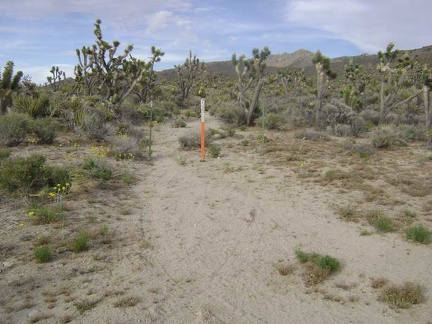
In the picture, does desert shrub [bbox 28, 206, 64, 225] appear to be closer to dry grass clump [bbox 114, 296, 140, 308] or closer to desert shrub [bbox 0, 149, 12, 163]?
dry grass clump [bbox 114, 296, 140, 308]

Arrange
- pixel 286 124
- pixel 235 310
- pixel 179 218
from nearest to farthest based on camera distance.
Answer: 1. pixel 235 310
2. pixel 179 218
3. pixel 286 124

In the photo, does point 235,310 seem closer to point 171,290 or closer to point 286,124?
point 171,290

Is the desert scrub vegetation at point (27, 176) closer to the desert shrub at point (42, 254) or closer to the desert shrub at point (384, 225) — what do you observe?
the desert shrub at point (42, 254)

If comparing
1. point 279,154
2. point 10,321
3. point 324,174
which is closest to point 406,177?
point 324,174

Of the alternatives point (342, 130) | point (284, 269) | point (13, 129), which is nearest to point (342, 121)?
point (342, 130)

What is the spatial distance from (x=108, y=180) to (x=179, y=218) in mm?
2670

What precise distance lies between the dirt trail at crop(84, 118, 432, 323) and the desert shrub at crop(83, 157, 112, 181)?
0.84 meters

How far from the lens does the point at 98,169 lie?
9.31 m

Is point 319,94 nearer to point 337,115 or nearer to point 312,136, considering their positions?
point 337,115

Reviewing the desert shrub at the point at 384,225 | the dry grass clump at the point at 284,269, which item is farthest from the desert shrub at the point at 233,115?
the dry grass clump at the point at 284,269

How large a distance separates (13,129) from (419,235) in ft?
37.1

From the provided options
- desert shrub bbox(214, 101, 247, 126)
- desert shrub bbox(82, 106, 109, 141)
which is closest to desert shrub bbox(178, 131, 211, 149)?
desert shrub bbox(82, 106, 109, 141)

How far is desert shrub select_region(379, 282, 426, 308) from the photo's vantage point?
4.68 meters

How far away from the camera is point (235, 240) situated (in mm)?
6605
